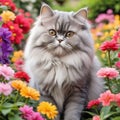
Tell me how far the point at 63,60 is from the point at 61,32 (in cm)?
29

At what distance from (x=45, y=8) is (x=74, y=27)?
33 centimetres

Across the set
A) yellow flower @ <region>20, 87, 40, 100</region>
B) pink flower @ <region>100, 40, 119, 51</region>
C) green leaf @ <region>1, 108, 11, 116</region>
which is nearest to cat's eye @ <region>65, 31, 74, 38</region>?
pink flower @ <region>100, 40, 119, 51</region>

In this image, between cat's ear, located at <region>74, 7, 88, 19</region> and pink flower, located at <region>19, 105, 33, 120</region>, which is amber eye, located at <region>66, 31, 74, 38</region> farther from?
pink flower, located at <region>19, 105, 33, 120</region>

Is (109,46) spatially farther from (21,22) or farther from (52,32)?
(21,22)

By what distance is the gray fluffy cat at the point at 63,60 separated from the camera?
391cm

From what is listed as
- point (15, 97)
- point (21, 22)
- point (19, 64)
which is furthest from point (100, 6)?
point (15, 97)

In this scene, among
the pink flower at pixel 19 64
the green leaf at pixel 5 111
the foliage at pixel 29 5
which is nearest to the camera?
the green leaf at pixel 5 111

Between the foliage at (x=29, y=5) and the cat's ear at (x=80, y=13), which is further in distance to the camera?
the foliage at (x=29, y=5)

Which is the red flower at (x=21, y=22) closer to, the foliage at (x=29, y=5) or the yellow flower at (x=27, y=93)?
the yellow flower at (x=27, y=93)

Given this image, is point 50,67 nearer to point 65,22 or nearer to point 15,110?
point 65,22

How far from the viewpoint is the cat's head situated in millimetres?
3857

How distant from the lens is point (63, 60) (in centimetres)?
399

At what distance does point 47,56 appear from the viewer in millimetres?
3980

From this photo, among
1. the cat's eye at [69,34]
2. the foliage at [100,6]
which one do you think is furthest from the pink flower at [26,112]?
the foliage at [100,6]
